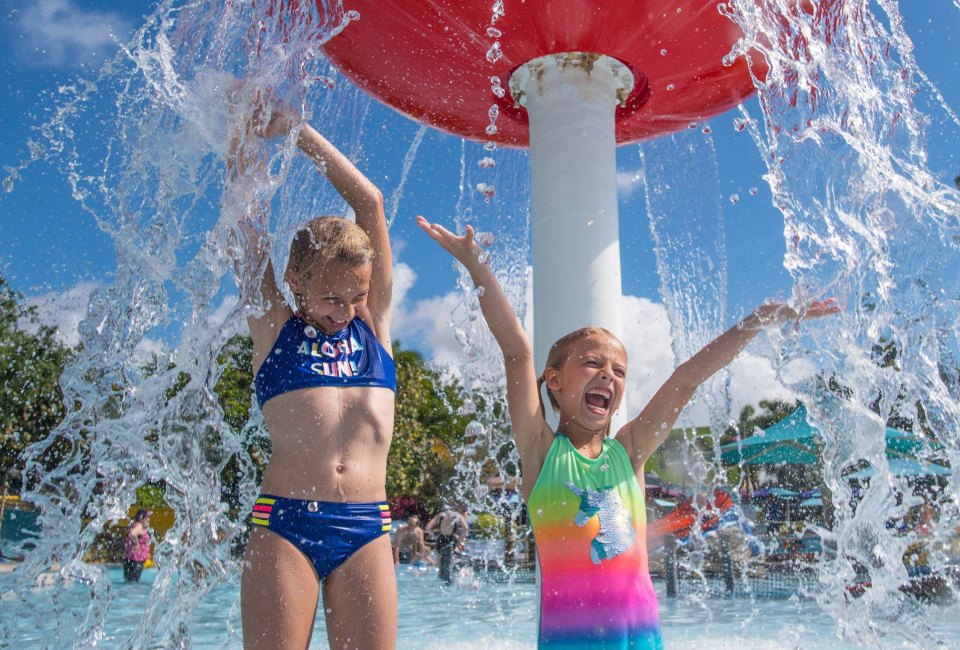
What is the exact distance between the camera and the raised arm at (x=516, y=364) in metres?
2.45

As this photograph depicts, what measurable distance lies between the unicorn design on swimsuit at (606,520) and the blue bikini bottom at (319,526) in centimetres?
62

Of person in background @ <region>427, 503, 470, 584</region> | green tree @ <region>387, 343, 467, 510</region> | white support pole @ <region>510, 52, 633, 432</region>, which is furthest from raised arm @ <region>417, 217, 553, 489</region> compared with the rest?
green tree @ <region>387, 343, 467, 510</region>

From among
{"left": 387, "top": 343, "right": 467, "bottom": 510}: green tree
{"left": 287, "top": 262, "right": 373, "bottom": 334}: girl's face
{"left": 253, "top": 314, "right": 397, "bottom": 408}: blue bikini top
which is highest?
{"left": 387, "top": 343, "right": 467, "bottom": 510}: green tree

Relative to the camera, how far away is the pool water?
504 cm

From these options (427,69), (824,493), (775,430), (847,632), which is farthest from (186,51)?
(775,430)

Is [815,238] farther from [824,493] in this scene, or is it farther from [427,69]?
[824,493]

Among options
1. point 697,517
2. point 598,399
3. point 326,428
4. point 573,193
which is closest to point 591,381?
point 598,399

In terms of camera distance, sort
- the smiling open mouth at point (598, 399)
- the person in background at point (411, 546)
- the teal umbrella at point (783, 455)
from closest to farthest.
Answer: the smiling open mouth at point (598, 399), the teal umbrella at point (783, 455), the person in background at point (411, 546)

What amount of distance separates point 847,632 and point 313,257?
3.47m

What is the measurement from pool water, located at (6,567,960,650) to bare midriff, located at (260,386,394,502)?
1.83 m

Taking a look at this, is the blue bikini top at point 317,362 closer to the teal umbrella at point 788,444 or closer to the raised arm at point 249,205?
the raised arm at point 249,205

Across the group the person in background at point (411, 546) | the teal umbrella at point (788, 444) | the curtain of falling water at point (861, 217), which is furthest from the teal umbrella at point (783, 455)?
the curtain of falling water at point (861, 217)

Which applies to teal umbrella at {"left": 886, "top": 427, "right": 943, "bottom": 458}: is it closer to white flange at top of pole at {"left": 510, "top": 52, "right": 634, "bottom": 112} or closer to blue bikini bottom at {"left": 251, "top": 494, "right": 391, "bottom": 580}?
white flange at top of pole at {"left": 510, "top": 52, "right": 634, "bottom": 112}

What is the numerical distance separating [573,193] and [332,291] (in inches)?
77.9
